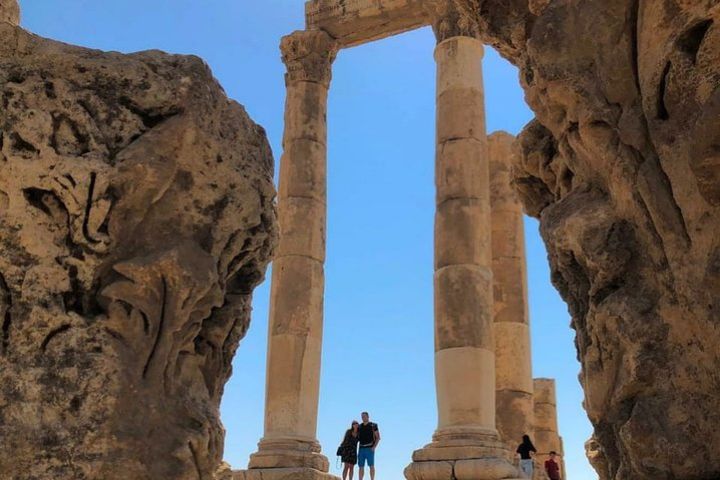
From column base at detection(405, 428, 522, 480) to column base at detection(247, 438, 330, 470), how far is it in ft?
10.1

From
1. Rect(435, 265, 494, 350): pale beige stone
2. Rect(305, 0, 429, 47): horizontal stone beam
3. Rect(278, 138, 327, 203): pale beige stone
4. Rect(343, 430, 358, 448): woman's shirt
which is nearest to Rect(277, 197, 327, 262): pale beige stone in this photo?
Rect(278, 138, 327, 203): pale beige stone

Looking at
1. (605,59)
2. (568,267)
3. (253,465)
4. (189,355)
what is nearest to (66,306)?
(189,355)

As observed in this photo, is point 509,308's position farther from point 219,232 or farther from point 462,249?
point 219,232

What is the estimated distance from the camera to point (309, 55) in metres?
22.7

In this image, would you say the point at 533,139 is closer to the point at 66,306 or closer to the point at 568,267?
the point at 568,267

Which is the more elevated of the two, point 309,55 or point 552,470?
point 309,55

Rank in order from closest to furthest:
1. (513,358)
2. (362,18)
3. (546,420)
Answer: (513,358) < (362,18) < (546,420)

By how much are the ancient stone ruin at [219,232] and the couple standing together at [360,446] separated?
14.7 metres

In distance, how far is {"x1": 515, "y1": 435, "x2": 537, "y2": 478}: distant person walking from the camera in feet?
57.0

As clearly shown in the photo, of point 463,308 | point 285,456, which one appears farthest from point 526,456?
point 285,456

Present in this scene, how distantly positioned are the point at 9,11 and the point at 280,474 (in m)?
13.7

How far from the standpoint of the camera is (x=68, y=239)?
3.32 m

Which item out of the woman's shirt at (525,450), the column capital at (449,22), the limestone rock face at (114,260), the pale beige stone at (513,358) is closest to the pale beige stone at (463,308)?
the woman's shirt at (525,450)

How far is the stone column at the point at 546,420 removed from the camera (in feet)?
77.2
